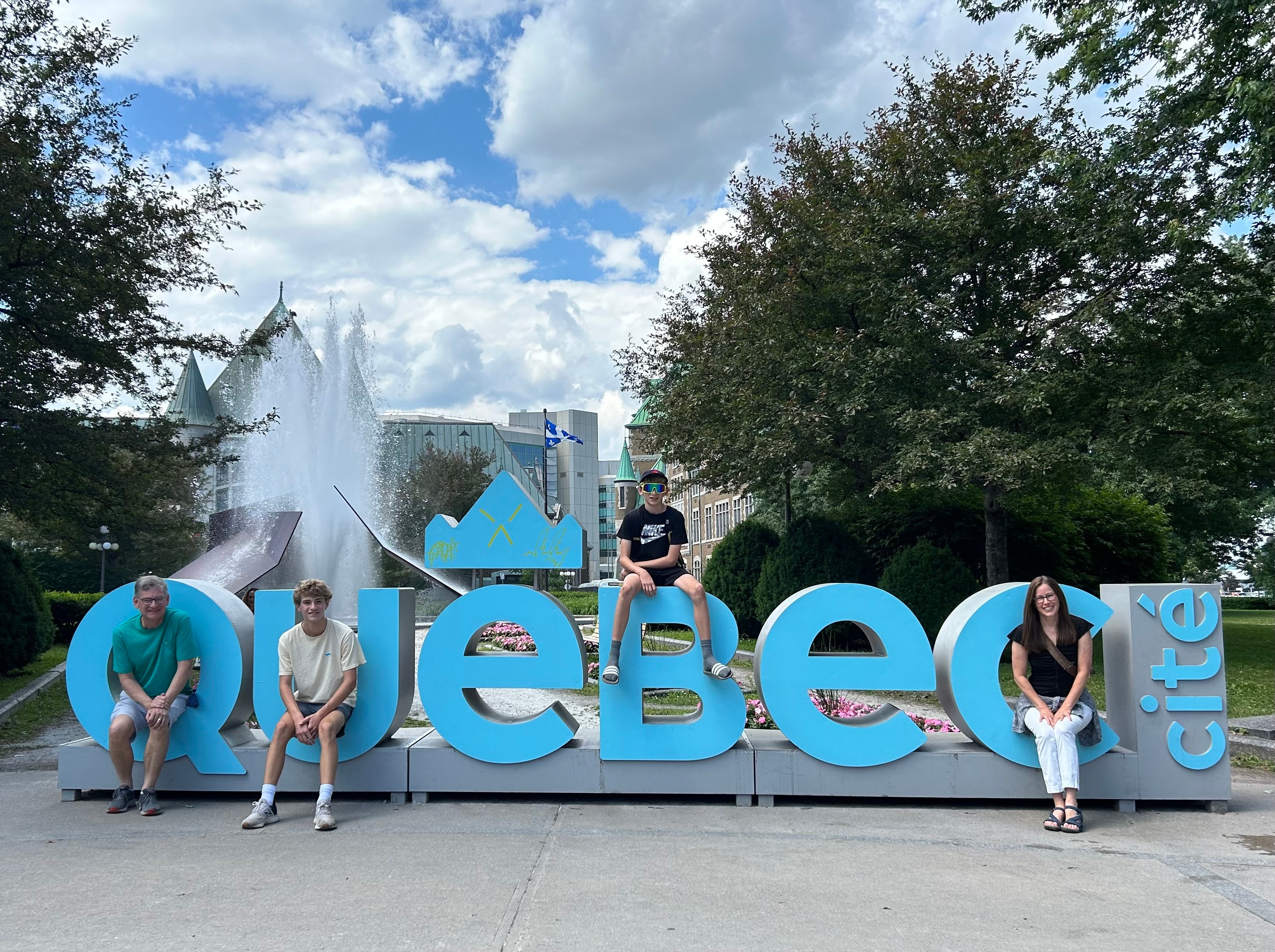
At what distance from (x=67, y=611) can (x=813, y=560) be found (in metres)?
17.1

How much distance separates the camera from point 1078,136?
52.3 ft

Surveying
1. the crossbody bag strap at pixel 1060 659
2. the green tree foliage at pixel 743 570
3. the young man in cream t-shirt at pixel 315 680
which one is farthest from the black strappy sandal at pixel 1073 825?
the green tree foliage at pixel 743 570

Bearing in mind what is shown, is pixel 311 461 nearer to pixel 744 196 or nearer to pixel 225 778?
pixel 744 196

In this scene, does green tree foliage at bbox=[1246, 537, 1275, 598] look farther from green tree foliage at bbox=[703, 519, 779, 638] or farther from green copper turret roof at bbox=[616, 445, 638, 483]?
green copper turret roof at bbox=[616, 445, 638, 483]

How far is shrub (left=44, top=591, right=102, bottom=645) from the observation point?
21.2 m

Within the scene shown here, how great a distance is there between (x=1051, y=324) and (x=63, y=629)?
22.6 m

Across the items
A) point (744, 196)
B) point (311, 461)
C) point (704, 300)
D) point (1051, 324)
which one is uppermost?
point (744, 196)

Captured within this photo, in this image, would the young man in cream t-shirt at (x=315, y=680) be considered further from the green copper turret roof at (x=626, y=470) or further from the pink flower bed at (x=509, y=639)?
the green copper turret roof at (x=626, y=470)

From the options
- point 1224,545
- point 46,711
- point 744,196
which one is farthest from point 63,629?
point 1224,545

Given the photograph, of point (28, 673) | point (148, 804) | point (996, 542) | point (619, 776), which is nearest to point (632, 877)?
point (619, 776)

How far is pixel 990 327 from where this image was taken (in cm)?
1756

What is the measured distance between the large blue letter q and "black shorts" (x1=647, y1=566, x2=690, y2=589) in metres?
0.76

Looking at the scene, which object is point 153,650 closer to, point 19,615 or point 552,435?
point 19,615

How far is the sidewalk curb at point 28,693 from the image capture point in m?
10.6
